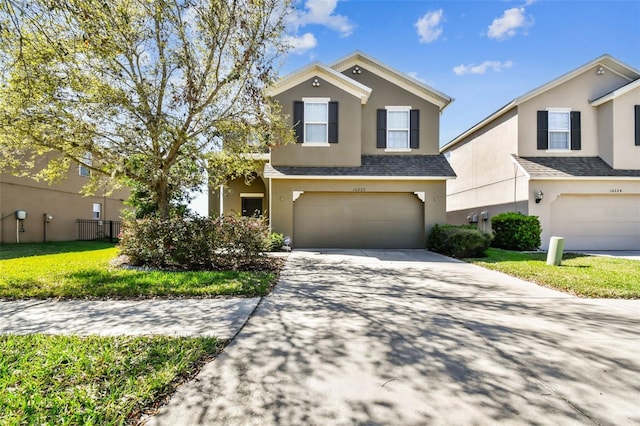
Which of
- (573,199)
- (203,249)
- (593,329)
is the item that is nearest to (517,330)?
(593,329)

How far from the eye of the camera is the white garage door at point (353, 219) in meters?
12.7

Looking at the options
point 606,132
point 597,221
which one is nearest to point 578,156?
Answer: point 606,132

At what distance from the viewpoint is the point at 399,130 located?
13367 millimetres

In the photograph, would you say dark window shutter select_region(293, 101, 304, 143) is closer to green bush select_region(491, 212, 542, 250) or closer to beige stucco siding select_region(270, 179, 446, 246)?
beige stucco siding select_region(270, 179, 446, 246)

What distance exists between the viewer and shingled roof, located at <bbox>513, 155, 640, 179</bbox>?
1259cm

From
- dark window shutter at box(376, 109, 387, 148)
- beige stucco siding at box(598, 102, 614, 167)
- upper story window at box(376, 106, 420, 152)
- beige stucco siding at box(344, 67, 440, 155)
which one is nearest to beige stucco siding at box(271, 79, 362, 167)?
beige stucco siding at box(344, 67, 440, 155)

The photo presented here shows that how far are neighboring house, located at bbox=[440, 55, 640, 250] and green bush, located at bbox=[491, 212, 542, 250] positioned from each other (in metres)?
0.82

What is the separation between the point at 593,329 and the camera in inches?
163

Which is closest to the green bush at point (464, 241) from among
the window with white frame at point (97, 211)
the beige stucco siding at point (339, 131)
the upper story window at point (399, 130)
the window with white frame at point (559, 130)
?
the upper story window at point (399, 130)

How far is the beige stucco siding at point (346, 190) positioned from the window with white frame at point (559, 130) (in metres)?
5.69

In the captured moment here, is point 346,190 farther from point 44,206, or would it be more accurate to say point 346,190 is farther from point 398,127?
point 44,206

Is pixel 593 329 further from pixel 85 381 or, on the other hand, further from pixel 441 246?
pixel 441 246

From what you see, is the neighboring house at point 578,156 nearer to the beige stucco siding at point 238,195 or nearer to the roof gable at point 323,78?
the roof gable at point 323,78

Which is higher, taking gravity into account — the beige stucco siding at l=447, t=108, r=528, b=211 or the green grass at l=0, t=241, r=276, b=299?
the beige stucco siding at l=447, t=108, r=528, b=211
